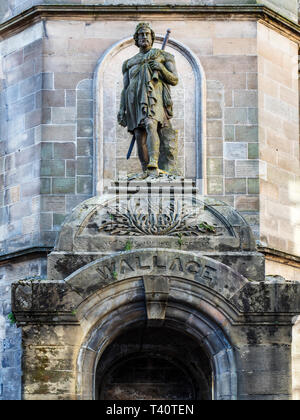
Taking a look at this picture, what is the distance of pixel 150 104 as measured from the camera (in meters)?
15.6

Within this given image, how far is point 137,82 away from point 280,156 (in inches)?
268

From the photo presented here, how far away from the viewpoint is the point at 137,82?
52.0ft

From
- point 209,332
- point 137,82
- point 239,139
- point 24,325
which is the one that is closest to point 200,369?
point 209,332

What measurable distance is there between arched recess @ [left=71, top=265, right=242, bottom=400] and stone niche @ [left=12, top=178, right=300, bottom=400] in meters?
0.01

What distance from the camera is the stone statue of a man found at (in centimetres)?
1566

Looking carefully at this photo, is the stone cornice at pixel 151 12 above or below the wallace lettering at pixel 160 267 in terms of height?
above

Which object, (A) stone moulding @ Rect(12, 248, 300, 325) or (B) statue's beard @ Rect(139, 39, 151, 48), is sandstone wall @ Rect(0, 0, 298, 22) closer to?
(B) statue's beard @ Rect(139, 39, 151, 48)

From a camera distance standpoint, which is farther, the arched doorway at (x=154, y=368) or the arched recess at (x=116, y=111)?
the arched recess at (x=116, y=111)

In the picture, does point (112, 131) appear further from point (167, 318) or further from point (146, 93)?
point (167, 318)

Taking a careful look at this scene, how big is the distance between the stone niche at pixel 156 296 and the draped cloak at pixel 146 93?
4.16 ft

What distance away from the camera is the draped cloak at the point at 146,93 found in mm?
15672

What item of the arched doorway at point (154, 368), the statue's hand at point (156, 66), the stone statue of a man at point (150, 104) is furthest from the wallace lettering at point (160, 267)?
the statue's hand at point (156, 66)

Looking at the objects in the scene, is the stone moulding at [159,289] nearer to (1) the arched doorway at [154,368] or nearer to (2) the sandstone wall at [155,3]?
(1) the arched doorway at [154,368]
